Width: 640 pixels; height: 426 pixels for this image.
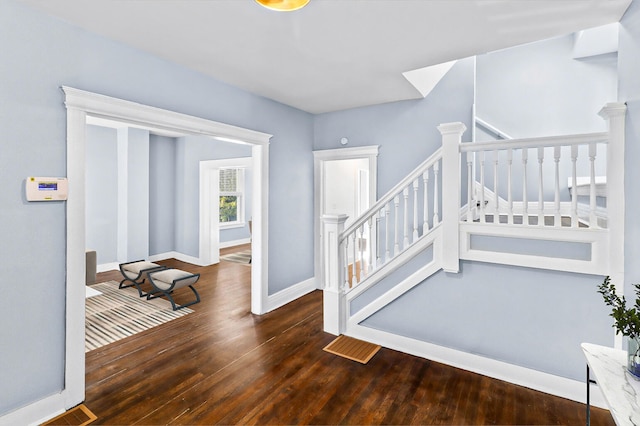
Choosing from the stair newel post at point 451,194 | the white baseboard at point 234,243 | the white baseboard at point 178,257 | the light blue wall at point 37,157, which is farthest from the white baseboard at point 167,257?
the stair newel post at point 451,194

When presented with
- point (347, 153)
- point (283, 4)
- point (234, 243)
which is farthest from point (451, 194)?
point (234, 243)

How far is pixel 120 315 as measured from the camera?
362 cm

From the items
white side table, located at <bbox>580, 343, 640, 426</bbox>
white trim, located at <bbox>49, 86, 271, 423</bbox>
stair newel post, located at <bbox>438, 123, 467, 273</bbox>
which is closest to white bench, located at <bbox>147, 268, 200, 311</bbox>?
white trim, located at <bbox>49, 86, 271, 423</bbox>

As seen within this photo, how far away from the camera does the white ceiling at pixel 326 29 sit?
1.89m

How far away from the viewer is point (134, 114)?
2.37m

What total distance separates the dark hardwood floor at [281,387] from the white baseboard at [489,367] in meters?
0.06

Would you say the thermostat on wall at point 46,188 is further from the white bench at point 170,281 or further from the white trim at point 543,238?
the white trim at point 543,238

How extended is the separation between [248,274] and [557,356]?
4491mm

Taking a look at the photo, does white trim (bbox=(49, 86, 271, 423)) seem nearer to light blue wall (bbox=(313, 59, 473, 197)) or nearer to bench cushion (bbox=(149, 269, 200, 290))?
bench cushion (bbox=(149, 269, 200, 290))

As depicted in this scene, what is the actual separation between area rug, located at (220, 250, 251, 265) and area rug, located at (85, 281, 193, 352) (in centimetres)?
224

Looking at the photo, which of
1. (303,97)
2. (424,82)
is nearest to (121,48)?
(303,97)

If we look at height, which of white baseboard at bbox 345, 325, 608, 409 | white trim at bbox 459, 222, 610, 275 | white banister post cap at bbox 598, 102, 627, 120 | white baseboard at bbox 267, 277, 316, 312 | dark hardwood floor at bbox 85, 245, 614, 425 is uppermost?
white banister post cap at bbox 598, 102, 627, 120

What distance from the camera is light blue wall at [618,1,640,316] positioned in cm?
175

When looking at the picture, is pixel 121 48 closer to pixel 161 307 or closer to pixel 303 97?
pixel 303 97
